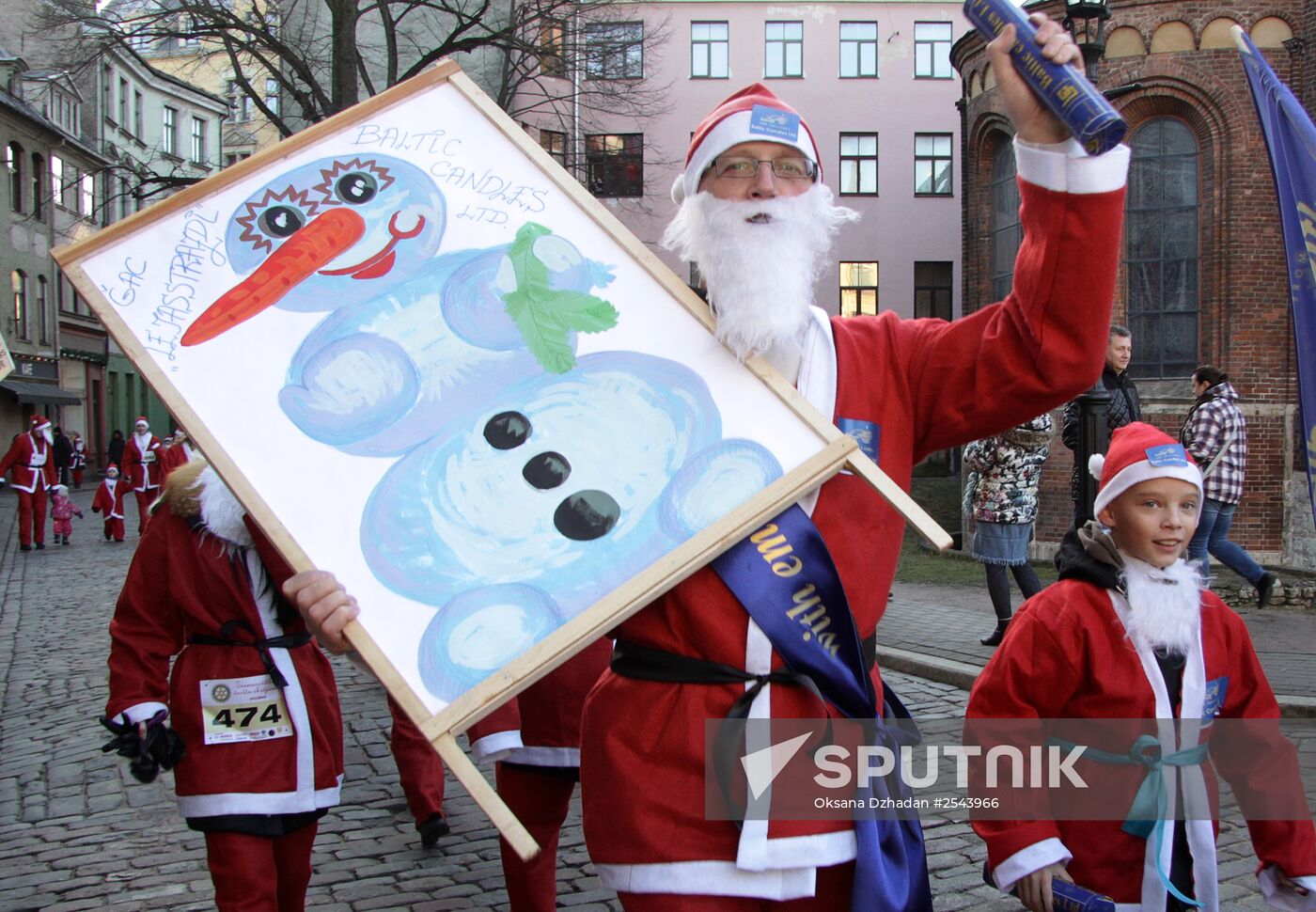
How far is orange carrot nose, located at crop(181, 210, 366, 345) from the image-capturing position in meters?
2.59

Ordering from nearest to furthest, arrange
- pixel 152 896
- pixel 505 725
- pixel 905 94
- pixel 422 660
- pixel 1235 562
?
pixel 422 660
pixel 505 725
pixel 152 896
pixel 1235 562
pixel 905 94

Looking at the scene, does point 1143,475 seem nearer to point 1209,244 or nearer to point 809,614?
point 809,614

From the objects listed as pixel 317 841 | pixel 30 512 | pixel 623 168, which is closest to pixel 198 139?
pixel 623 168

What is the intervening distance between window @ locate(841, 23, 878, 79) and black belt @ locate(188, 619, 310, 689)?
37743 millimetres

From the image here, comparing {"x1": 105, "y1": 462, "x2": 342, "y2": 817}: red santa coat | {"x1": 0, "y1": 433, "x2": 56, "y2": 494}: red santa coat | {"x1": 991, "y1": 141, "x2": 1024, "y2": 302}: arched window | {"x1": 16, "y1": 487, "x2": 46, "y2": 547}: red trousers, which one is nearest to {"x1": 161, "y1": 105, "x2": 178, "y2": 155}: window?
{"x1": 0, "y1": 433, "x2": 56, "y2": 494}: red santa coat

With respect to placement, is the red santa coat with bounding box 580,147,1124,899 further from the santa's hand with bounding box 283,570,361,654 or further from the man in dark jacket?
the man in dark jacket

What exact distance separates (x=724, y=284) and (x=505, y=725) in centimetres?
224

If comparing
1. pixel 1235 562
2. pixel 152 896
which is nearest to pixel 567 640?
pixel 152 896

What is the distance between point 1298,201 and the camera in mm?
3908

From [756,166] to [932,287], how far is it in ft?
122

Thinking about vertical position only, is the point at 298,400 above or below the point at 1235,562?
above

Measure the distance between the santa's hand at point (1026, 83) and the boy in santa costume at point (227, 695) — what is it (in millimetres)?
2504

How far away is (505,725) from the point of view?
14.3 feet

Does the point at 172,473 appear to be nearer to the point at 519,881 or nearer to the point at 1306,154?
the point at 519,881
